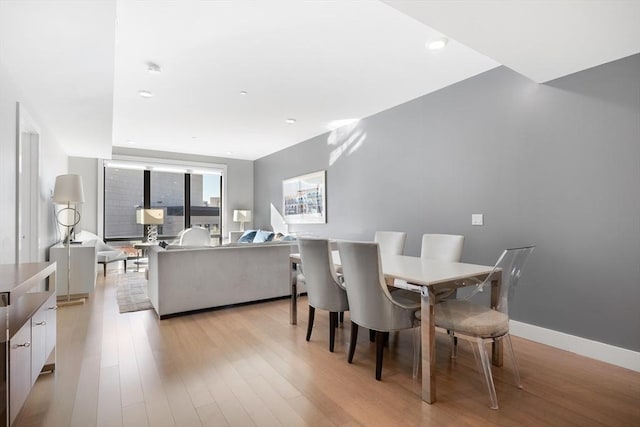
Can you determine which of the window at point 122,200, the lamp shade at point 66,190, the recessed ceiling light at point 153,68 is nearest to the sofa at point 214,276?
the lamp shade at point 66,190

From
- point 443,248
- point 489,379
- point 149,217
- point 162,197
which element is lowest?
point 489,379

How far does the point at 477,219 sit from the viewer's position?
3311mm

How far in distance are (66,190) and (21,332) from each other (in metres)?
3.32

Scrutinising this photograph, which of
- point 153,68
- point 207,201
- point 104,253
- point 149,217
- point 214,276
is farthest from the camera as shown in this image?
point 207,201

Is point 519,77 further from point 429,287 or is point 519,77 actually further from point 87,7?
point 87,7

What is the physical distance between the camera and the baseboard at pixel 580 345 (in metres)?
2.36

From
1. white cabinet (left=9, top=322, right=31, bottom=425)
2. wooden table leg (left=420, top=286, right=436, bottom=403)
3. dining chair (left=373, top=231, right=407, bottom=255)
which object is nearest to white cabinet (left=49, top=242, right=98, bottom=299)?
white cabinet (left=9, top=322, right=31, bottom=425)

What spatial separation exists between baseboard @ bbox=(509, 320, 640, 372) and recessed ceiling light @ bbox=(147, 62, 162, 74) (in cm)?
415

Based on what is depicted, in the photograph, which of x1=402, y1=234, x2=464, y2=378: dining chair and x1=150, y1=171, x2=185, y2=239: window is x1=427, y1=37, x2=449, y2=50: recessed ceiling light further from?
x1=150, y1=171, x2=185, y2=239: window

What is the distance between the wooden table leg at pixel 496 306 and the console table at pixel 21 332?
268 centimetres

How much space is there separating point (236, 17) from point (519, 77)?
2.53 m

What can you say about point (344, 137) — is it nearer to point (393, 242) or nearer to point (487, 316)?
point (393, 242)

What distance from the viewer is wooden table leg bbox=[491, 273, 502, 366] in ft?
7.49

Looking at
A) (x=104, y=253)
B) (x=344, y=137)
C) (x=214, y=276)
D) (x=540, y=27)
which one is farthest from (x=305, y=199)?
(x=540, y=27)
